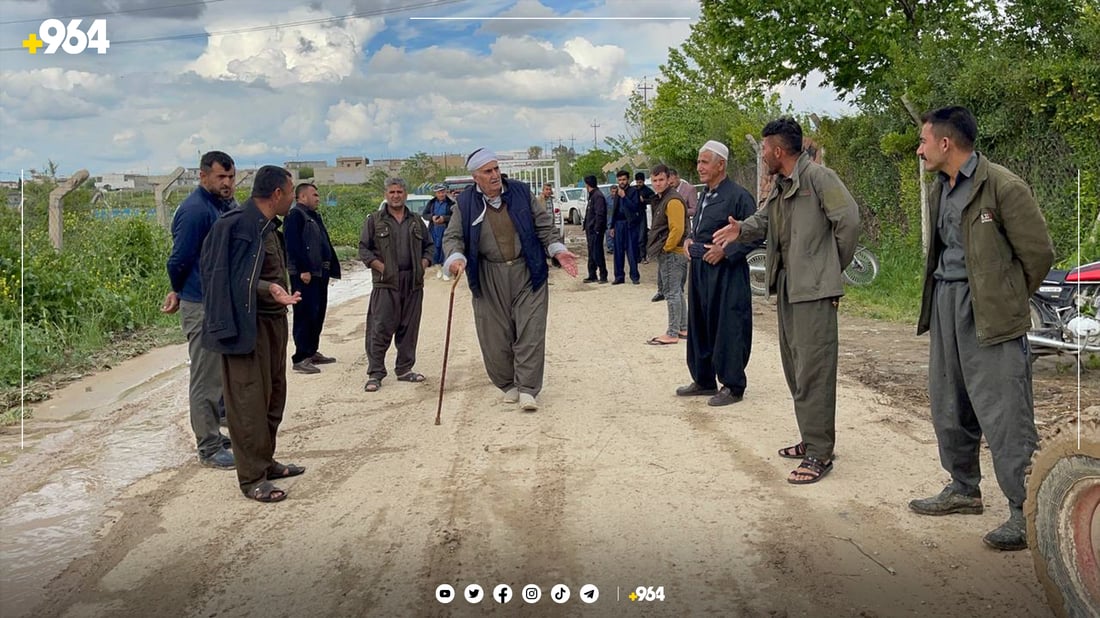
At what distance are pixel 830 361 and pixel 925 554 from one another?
142cm

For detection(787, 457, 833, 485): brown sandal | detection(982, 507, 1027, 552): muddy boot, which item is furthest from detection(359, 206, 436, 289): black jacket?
detection(982, 507, 1027, 552): muddy boot

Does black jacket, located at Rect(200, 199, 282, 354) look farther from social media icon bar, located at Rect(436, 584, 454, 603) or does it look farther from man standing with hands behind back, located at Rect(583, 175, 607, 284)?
man standing with hands behind back, located at Rect(583, 175, 607, 284)

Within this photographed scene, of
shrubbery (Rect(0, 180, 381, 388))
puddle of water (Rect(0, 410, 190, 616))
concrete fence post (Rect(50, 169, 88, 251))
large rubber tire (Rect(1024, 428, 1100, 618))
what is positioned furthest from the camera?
concrete fence post (Rect(50, 169, 88, 251))

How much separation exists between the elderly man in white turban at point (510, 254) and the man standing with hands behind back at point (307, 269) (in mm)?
2488

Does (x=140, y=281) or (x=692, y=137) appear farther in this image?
(x=692, y=137)

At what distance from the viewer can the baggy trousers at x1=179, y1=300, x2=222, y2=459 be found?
6.46 m

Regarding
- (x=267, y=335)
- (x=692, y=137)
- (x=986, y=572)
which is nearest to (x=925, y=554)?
(x=986, y=572)

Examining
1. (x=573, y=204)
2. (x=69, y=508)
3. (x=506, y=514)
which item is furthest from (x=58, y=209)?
(x=573, y=204)

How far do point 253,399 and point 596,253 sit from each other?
12.5 meters

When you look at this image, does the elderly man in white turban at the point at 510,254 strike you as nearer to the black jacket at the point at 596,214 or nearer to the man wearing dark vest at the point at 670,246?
the man wearing dark vest at the point at 670,246

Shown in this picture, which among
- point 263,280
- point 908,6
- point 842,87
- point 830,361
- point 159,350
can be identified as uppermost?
point 908,6

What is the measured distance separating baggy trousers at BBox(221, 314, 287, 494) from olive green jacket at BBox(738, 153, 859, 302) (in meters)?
3.05

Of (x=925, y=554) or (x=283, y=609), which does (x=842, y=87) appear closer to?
(x=925, y=554)

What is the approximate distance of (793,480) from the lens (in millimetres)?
5645
